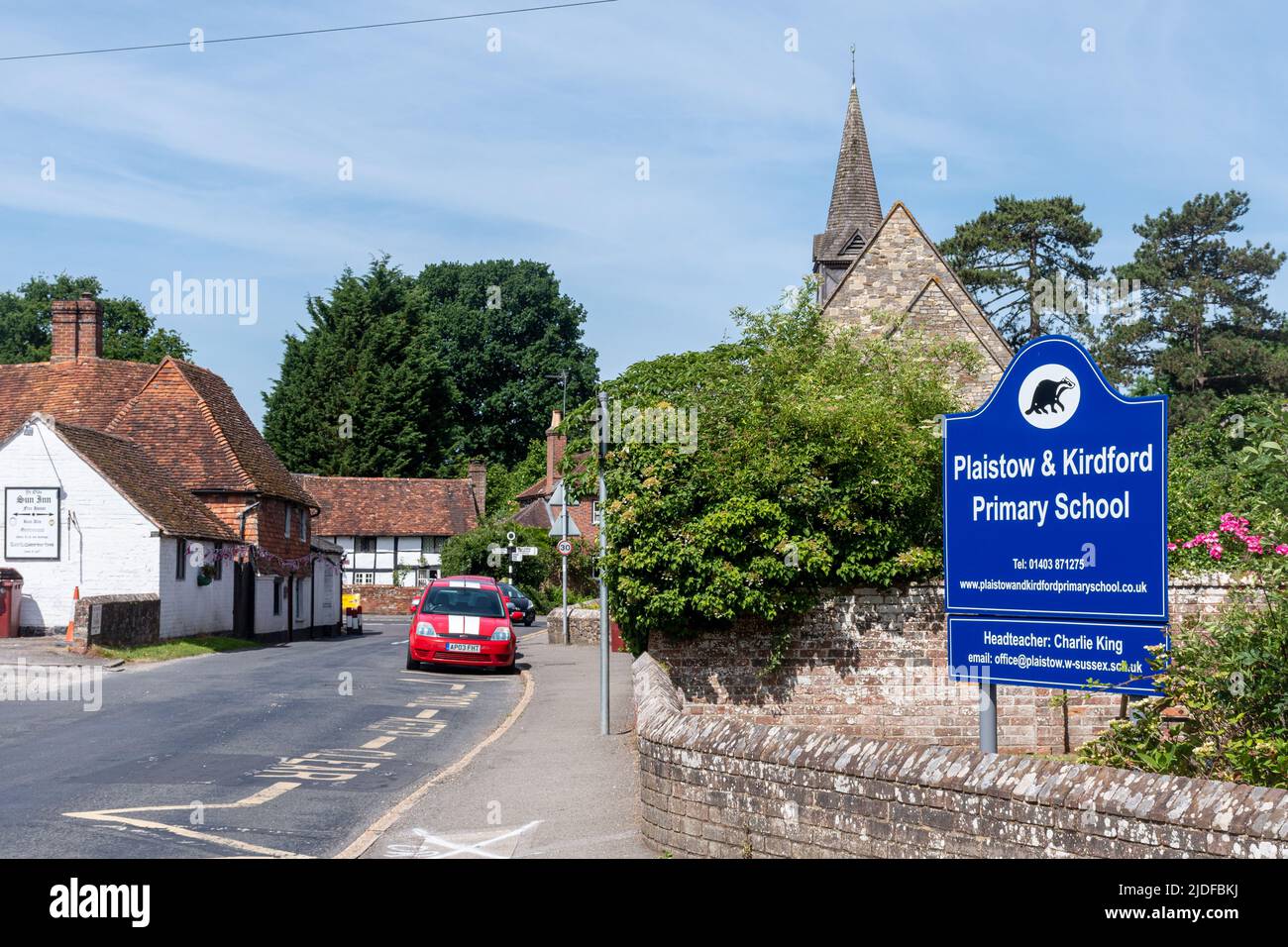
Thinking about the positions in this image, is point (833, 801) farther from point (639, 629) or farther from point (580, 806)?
point (639, 629)

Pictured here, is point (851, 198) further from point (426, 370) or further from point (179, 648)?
point (426, 370)

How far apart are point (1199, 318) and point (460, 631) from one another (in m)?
36.2

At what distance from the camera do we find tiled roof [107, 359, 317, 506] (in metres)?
38.2

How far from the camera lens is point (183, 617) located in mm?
32656

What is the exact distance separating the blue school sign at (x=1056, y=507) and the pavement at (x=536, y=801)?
295 centimetres

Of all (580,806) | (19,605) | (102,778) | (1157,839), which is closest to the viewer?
(1157,839)

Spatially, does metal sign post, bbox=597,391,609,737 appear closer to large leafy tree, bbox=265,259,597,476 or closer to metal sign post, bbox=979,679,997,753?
metal sign post, bbox=979,679,997,753

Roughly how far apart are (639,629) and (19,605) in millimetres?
21875

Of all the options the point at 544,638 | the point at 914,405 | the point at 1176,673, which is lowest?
the point at 544,638

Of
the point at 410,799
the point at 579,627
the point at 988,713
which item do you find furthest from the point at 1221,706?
the point at 579,627

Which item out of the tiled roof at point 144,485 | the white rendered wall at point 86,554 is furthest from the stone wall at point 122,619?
the tiled roof at point 144,485
